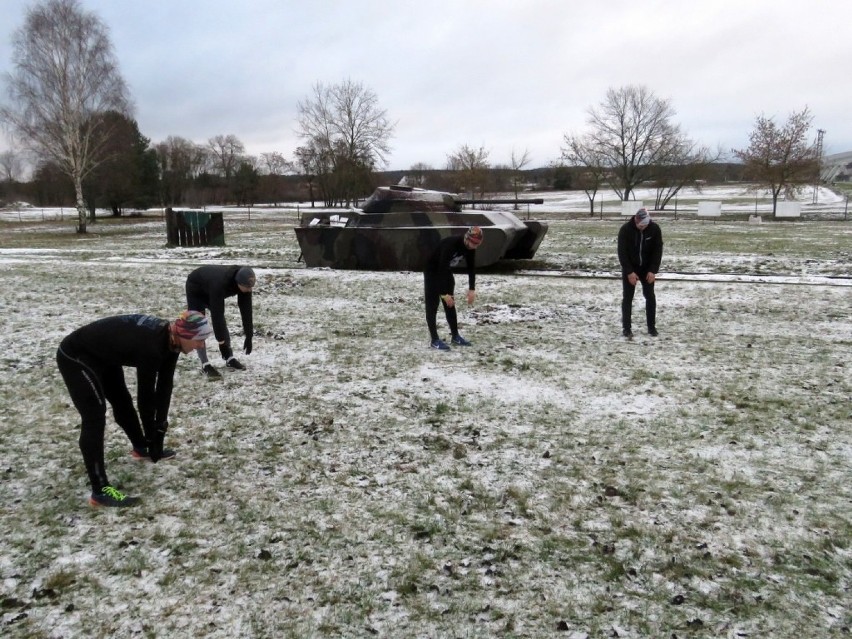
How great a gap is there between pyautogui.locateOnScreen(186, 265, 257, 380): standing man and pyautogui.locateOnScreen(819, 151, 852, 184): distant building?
75.7 metres

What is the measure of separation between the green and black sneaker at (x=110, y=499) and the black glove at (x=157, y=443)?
486mm

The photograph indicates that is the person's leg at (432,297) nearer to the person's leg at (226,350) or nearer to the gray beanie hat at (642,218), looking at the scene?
the person's leg at (226,350)

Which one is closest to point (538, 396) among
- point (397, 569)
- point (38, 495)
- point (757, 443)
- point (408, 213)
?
point (757, 443)

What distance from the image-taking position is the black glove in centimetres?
413

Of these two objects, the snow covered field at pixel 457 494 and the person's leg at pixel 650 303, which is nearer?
the snow covered field at pixel 457 494

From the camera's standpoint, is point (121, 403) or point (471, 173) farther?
point (471, 173)

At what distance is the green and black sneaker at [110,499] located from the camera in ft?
12.1

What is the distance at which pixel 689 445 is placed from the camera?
179 inches

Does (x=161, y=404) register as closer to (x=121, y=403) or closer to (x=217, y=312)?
(x=121, y=403)

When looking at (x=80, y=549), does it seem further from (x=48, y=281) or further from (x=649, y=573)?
(x=48, y=281)

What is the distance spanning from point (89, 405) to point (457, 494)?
2.30 m

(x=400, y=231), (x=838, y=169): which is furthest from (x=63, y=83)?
(x=838, y=169)

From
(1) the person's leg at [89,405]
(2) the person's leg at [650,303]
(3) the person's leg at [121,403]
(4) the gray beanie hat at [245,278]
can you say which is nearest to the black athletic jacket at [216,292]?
(4) the gray beanie hat at [245,278]

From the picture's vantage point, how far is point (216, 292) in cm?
590
